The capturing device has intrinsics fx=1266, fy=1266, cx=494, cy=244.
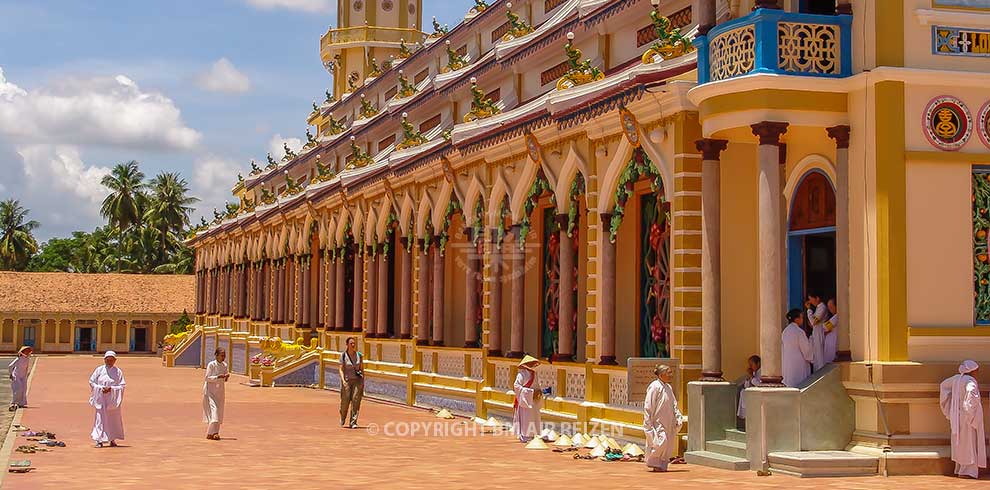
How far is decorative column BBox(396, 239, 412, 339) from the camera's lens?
3070cm

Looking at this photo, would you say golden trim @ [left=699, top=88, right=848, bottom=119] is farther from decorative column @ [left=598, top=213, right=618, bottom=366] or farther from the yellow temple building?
the yellow temple building

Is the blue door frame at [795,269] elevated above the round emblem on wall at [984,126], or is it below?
below

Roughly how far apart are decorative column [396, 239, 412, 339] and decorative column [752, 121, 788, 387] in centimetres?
1621

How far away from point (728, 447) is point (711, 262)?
2413 mm

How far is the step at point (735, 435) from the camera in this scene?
52.0 feet

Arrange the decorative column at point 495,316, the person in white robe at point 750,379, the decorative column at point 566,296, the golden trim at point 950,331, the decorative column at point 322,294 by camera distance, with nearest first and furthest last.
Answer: the golden trim at point 950,331
the person in white robe at point 750,379
the decorative column at point 566,296
the decorative column at point 495,316
the decorative column at point 322,294

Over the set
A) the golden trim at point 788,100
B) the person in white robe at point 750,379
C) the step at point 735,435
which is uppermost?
the golden trim at point 788,100

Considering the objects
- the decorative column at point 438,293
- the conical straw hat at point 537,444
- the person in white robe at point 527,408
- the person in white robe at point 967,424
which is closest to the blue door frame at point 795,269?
the person in white robe at point 967,424

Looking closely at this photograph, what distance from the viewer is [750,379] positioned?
16.4 m

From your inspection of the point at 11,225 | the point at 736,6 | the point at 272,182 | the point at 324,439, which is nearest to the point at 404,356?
the point at 324,439

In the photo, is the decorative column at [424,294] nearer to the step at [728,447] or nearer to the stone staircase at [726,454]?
the stone staircase at [726,454]

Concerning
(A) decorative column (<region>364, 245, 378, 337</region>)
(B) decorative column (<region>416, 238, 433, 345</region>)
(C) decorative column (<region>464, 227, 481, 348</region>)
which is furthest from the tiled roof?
(C) decorative column (<region>464, 227, 481, 348</region>)

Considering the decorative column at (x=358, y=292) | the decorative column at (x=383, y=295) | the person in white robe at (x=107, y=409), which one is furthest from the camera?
→ the decorative column at (x=358, y=292)

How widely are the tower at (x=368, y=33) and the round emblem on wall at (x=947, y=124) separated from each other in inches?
1555
